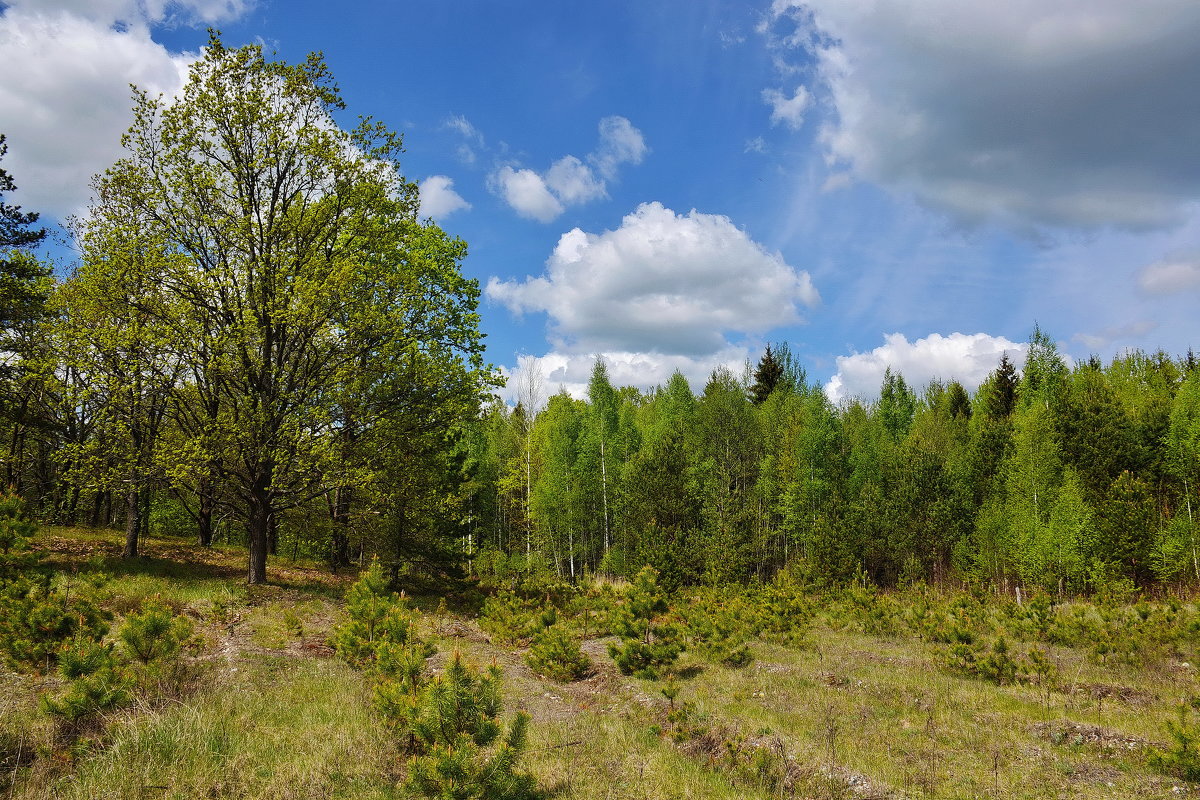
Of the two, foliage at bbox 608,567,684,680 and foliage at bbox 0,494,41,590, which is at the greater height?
foliage at bbox 0,494,41,590

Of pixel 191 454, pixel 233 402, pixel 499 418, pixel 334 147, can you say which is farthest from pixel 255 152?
pixel 499 418

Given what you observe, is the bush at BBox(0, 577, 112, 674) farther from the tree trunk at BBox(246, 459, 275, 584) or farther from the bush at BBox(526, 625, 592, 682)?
the tree trunk at BBox(246, 459, 275, 584)

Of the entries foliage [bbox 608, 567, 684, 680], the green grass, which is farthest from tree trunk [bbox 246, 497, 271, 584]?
foliage [bbox 608, 567, 684, 680]

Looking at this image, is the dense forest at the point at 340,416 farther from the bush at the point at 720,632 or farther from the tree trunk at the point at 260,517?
the bush at the point at 720,632

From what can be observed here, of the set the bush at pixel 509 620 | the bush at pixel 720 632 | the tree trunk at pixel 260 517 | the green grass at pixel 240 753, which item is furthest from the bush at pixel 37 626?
the bush at pixel 720 632

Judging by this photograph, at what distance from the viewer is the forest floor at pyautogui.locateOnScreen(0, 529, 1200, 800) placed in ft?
18.7

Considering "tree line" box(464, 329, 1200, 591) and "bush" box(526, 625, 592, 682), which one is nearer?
"bush" box(526, 625, 592, 682)

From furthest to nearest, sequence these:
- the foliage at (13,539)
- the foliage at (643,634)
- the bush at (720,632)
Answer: the bush at (720,632)
the foliage at (643,634)
the foliage at (13,539)

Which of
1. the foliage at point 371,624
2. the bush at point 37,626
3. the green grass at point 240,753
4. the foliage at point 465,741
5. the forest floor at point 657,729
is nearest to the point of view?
the foliage at point 465,741

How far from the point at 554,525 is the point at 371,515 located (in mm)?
20548

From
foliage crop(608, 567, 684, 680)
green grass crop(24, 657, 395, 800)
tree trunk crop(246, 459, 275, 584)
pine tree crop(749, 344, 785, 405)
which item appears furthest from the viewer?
pine tree crop(749, 344, 785, 405)

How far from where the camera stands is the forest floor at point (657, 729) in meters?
5.71

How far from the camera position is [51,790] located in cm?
498

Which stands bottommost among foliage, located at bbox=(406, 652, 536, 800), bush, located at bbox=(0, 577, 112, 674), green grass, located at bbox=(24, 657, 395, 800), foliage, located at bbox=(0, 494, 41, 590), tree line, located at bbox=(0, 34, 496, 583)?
green grass, located at bbox=(24, 657, 395, 800)
